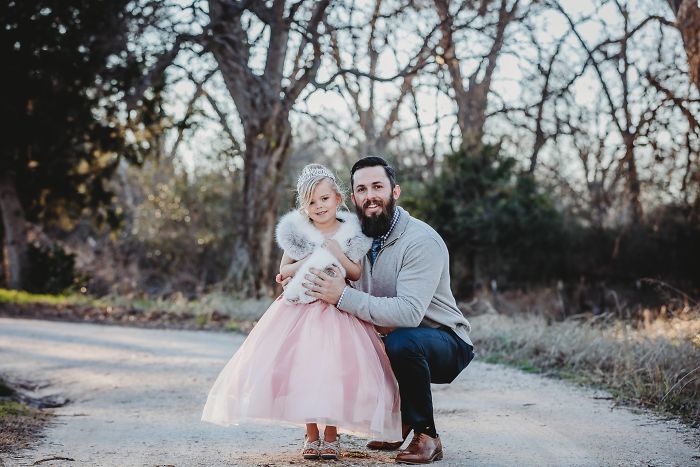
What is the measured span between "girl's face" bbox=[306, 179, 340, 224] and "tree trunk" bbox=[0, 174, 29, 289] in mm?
14644

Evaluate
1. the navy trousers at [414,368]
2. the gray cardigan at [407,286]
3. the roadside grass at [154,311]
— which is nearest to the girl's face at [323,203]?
the gray cardigan at [407,286]

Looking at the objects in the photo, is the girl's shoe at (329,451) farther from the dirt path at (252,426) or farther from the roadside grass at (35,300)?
the roadside grass at (35,300)

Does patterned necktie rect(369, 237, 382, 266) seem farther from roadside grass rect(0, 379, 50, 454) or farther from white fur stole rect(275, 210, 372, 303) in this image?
roadside grass rect(0, 379, 50, 454)

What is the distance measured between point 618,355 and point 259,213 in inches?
361

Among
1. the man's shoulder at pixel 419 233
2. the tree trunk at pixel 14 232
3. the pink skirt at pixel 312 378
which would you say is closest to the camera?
the pink skirt at pixel 312 378

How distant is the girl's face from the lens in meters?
4.34

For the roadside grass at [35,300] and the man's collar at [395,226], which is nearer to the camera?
the man's collar at [395,226]

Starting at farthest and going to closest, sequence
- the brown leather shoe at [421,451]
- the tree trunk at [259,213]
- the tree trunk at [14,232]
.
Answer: the tree trunk at [14,232] < the tree trunk at [259,213] < the brown leather shoe at [421,451]

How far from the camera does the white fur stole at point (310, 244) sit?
429 centimetres

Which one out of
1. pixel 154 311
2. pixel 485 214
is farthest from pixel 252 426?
pixel 485 214

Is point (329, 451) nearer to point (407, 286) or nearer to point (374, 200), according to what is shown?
point (407, 286)

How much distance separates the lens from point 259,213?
49.1 ft

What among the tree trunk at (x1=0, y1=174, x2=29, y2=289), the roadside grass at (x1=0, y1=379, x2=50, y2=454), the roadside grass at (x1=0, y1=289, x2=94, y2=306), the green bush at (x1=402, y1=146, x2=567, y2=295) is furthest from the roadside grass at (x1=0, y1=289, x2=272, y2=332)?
the roadside grass at (x1=0, y1=379, x2=50, y2=454)

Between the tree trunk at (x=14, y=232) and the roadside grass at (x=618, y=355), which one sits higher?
the tree trunk at (x=14, y=232)
